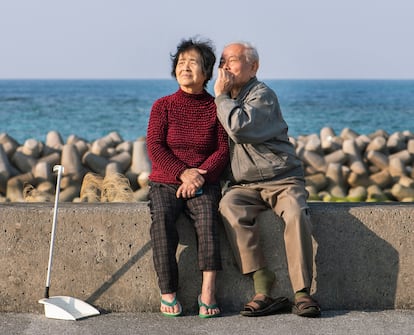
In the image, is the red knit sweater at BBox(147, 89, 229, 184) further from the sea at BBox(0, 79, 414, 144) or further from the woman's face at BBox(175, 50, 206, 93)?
the sea at BBox(0, 79, 414, 144)

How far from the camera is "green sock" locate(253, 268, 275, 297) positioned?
4.24 m

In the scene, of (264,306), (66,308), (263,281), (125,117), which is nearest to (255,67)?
(263,281)

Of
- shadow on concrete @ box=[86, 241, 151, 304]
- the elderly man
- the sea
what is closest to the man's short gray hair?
the elderly man

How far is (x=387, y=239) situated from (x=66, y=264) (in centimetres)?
154

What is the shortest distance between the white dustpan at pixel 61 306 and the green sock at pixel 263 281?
0.76 m

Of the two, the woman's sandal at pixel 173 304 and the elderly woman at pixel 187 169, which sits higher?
the elderly woman at pixel 187 169

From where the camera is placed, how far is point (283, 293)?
171 inches

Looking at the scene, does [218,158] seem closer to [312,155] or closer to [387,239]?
[387,239]

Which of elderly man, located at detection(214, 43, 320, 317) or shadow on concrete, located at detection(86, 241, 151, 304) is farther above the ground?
elderly man, located at detection(214, 43, 320, 317)

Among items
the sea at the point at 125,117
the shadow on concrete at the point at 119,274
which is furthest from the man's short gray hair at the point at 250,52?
the sea at the point at 125,117

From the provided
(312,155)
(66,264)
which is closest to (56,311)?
(66,264)

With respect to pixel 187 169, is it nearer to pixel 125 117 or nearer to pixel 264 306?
pixel 264 306

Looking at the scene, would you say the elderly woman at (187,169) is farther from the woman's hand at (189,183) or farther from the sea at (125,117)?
the sea at (125,117)

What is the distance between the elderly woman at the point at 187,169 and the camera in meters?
4.18
